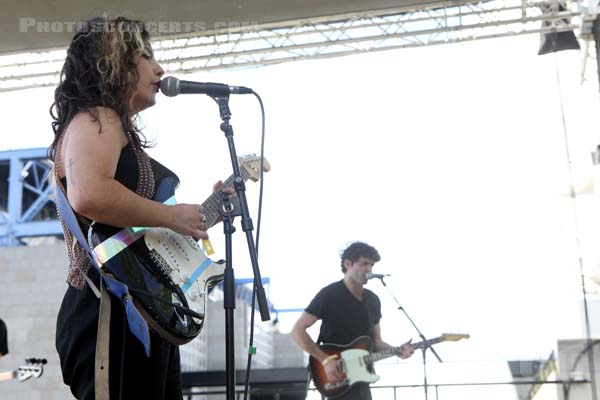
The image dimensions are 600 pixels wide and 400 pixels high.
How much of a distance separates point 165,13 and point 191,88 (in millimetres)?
3404

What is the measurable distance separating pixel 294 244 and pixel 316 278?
302 millimetres

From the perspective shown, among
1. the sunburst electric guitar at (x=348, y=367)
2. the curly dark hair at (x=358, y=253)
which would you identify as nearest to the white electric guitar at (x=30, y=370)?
the sunburst electric guitar at (x=348, y=367)

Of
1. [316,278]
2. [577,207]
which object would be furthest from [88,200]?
[577,207]

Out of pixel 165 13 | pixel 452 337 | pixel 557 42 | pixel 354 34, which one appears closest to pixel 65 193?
pixel 165 13

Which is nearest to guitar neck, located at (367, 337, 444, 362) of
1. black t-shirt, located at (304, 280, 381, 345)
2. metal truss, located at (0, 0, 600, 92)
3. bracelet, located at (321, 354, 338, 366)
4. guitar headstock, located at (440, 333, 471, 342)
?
guitar headstock, located at (440, 333, 471, 342)

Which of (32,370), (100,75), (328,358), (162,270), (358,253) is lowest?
(32,370)

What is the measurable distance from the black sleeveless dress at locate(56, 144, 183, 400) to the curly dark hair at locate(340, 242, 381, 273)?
3.40 meters

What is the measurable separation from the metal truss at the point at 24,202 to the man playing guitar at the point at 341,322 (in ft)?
17.9

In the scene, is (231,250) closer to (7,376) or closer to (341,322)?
(341,322)

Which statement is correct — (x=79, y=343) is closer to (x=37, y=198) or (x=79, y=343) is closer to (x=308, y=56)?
(x=308, y=56)

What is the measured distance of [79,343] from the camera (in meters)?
1.51

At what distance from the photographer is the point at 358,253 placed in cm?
499

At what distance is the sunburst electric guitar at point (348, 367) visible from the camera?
4.49 metres

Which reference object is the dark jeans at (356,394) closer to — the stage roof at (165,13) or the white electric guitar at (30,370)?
the stage roof at (165,13)
